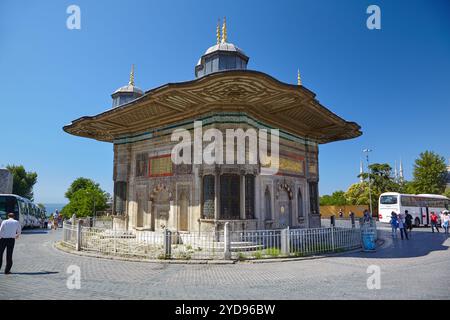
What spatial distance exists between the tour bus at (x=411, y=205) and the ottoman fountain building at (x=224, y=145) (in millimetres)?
9514

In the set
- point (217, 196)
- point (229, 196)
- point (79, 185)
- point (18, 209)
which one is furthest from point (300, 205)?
point (79, 185)

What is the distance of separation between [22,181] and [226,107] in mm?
42002

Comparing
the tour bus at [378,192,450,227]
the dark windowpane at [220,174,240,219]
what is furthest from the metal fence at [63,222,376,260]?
the tour bus at [378,192,450,227]

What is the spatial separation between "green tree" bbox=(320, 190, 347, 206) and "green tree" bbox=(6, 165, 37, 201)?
141ft

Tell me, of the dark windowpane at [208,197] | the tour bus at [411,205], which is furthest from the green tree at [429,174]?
the dark windowpane at [208,197]

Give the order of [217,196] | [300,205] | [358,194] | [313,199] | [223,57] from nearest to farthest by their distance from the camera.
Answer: [217,196] → [223,57] → [300,205] → [313,199] → [358,194]

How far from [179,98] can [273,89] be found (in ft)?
10.7

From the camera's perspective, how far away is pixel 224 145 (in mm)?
9688

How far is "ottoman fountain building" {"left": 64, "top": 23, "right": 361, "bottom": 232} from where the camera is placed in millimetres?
9352

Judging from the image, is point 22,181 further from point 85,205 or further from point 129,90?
point 129,90

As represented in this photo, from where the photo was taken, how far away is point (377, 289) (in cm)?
475

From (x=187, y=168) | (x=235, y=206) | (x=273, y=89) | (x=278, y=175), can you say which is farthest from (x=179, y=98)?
(x=278, y=175)

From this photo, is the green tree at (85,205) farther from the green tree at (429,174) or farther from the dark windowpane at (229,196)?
the green tree at (429,174)
